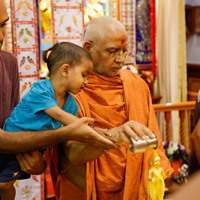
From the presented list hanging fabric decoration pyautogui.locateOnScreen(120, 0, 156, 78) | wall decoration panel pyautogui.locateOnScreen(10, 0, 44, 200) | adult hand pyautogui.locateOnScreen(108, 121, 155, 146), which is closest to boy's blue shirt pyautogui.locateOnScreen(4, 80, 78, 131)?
adult hand pyautogui.locateOnScreen(108, 121, 155, 146)

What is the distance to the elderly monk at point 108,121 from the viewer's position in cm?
163

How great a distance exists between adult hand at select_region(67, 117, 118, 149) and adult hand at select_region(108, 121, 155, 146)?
0.14 feet

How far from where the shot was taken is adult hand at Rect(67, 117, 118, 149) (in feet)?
3.81

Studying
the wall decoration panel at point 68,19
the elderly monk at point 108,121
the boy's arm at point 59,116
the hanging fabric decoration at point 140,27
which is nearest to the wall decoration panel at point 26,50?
the wall decoration panel at point 68,19

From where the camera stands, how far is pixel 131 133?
43.6 inches

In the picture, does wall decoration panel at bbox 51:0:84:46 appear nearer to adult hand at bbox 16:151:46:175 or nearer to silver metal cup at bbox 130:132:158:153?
adult hand at bbox 16:151:46:175

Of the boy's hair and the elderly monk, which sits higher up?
the boy's hair

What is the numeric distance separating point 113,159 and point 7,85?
700mm

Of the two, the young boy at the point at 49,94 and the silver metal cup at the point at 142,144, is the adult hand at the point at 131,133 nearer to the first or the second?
the silver metal cup at the point at 142,144

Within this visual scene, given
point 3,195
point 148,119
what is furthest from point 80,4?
point 3,195

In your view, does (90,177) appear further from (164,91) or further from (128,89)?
(164,91)

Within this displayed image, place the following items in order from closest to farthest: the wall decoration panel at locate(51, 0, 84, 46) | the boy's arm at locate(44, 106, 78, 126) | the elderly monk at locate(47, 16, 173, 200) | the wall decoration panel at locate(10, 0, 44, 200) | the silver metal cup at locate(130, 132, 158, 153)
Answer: the silver metal cup at locate(130, 132, 158, 153) → the boy's arm at locate(44, 106, 78, 126) → the elderly monk at locate(47, 16, 173, 200) → the wall decoration panel at locate(10, 0, 44, 200) → the wall decoration panel at locate(51, 0, 84, 46)

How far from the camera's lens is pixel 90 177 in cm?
159

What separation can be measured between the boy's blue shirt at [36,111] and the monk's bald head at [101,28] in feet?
1.79
